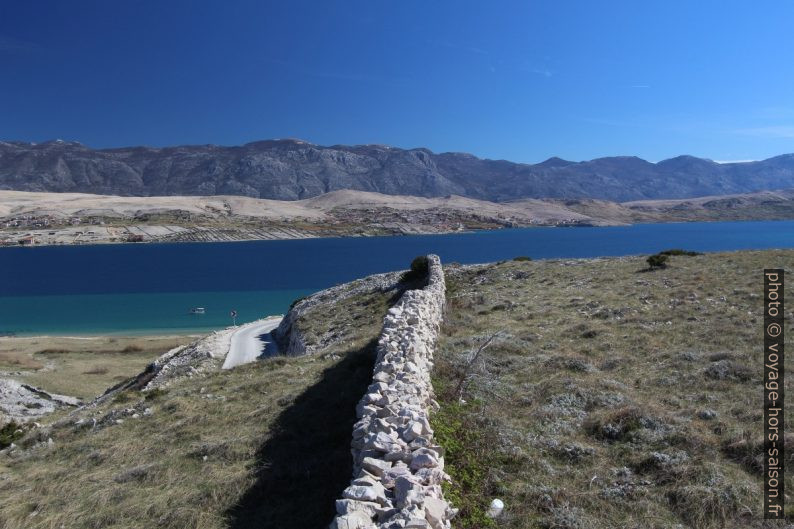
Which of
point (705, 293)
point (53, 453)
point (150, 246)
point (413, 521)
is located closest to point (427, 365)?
point (413, 521)

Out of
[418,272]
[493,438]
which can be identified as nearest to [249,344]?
[418,272]

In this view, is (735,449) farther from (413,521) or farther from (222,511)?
(222,511)

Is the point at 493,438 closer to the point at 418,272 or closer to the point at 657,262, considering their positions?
the point at 657,262

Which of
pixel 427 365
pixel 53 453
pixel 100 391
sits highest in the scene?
pixel 427 365

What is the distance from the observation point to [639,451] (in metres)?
9.45

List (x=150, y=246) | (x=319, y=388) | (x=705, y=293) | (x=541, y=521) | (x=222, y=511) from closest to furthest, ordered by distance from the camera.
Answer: (x=541, y=521) → (x=222, y=511) → (x=319, y=388) → (x=705, y=293) → (x=150, y=246)

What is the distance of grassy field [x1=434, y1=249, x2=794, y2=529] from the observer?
25.3 feet

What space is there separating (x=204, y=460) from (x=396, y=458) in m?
5.33

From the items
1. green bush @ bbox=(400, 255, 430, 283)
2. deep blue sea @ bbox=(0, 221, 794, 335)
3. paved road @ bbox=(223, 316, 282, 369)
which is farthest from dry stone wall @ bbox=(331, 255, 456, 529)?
deep blue sea @ bbox=(0, 221, 794, 335)

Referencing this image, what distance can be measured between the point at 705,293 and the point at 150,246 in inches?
7741

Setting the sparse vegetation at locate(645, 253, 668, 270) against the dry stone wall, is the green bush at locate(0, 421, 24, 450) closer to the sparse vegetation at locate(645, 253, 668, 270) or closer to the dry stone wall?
the dry stone wall

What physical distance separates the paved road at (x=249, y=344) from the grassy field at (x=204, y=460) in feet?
48.2

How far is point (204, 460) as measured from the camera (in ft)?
34.0

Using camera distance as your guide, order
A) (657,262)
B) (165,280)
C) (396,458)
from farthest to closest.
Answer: (165,280), (657,262), (396,458)
